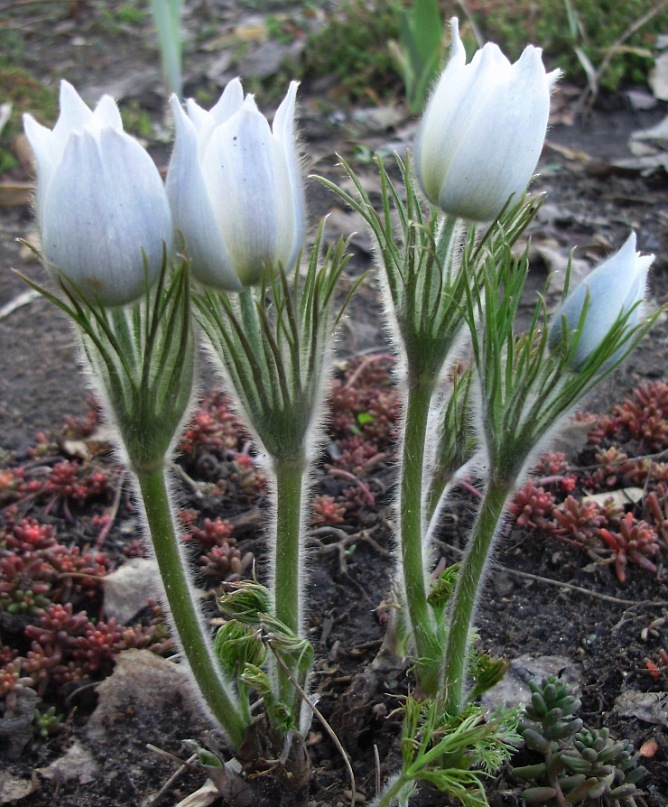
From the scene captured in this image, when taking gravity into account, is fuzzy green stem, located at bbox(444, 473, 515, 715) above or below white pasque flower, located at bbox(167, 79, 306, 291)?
below

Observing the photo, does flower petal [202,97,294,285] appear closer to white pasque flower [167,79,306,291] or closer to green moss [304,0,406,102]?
white pasque flower [167,79,306,291]

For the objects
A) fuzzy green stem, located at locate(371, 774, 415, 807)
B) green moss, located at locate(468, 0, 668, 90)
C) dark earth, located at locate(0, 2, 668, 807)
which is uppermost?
green moss, located at locate(468, 0, 668, 90)

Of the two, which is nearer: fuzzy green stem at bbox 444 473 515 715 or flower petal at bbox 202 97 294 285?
flower petal at bbox 202 97 294 285

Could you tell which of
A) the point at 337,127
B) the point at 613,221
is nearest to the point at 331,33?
the point at 337,127

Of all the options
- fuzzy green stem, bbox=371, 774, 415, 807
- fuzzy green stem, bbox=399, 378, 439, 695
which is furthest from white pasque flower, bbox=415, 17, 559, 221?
fuzzy green stem, bbox=371, 774, 415, 807

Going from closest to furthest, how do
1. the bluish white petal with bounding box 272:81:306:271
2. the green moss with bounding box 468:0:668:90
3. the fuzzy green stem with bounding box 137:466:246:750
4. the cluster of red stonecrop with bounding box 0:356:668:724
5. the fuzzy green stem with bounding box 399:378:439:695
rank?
1. the bluish white petal with bounding box 272:81:306:271
2. the fuzzy green stem with bounding box 137:466:246:750
3. the fuzzy green stem with bounding box 399:378:439:695
4. the cluster of red stonecrop with bounding box 0:356:668:724
5. the green moss with bounding box 468:0:668:90

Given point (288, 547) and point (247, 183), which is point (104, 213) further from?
point (288, 547)

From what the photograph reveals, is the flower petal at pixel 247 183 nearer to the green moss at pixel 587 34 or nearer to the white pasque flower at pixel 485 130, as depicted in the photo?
the white pasque flower at pixel 485 130

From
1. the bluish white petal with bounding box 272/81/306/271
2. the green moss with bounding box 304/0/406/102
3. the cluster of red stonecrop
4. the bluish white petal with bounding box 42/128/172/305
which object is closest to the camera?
the bluish white petal with bounding box 42/128/172/305
